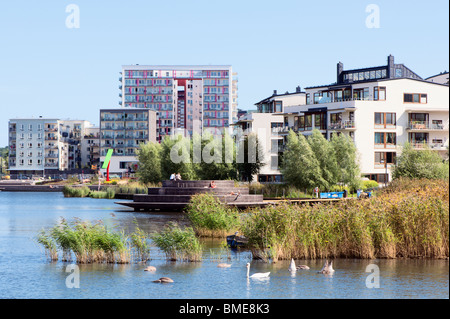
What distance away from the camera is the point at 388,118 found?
80.4 meters

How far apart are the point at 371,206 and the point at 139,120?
141m

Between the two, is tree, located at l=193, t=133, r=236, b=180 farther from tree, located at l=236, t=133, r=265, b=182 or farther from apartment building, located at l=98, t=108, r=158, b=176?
apartment building, located at l=98, t=108, r=158, b=176

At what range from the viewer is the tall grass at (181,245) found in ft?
87.0

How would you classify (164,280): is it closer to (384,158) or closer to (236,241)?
(236,241)

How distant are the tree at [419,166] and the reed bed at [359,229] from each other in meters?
38.2

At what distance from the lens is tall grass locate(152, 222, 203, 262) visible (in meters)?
26.5

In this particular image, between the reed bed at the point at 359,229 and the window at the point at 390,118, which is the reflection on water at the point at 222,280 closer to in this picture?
the reed bed at the point at 359,229

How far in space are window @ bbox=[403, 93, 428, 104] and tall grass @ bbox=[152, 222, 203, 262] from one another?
5962cm

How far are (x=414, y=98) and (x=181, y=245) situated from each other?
2396 inches

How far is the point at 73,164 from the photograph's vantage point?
601ft
